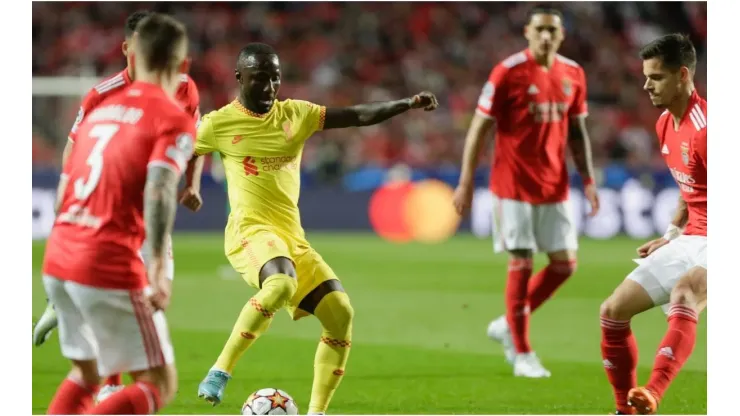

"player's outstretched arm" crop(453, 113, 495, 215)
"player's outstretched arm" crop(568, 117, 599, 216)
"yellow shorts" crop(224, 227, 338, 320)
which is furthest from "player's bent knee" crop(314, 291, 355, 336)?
"player's outstretched arm" crop(568, 117, 599, 216)

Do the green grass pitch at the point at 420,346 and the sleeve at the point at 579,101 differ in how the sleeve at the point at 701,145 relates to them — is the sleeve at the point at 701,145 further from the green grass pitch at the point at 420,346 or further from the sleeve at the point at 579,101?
the sleeve at the point at 579,101

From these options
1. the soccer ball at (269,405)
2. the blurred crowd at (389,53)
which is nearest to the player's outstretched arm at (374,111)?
the soccer ball at (269,405)

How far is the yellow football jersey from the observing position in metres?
6.47

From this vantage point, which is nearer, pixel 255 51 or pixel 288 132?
pixel 255 51

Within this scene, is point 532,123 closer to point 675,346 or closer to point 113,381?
point 675,346

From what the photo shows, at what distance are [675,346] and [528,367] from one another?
2.31 metres

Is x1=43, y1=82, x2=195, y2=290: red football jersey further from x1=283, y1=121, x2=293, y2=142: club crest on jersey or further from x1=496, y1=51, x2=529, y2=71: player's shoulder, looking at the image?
x1=496, y1=51, x2=529, y2=71: player's shoulder

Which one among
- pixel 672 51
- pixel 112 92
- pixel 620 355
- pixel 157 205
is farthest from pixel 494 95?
pixel 157 205

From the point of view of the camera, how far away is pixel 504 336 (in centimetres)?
888

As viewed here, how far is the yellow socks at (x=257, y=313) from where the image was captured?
238 inches

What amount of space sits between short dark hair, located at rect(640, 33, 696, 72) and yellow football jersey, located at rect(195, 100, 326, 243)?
1905 millimetres

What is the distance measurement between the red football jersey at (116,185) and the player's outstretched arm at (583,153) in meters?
4.92

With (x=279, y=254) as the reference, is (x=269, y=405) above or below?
below

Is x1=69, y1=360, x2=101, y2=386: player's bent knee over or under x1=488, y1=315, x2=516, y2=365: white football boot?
over
